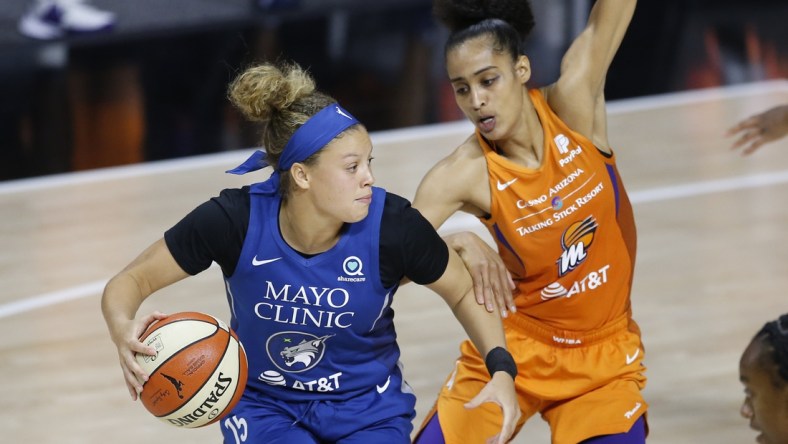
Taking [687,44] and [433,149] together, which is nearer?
[433,149]

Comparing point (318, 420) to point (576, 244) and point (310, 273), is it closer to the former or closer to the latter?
point (310, 273)

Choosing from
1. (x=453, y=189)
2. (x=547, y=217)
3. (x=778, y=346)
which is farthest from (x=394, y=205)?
(x=778, y=346)

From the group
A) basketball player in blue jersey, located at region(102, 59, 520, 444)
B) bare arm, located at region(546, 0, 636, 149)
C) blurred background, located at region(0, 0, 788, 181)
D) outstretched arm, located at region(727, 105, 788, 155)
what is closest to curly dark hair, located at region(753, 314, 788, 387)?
basketball player in blue jersey, located at region(102, 59, 520, 444)

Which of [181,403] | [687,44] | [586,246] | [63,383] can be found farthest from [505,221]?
[687,44]

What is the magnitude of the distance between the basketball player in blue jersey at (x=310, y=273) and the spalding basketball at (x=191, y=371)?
0.08 m

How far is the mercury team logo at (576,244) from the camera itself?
4199mm

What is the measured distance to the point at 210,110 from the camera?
1019cm

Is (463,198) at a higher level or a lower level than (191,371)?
higher

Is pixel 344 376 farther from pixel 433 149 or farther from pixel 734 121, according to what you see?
pixel 734 121

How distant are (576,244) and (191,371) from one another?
4.59 feet

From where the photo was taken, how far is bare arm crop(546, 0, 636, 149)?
4258 mm

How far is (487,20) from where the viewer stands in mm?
4238

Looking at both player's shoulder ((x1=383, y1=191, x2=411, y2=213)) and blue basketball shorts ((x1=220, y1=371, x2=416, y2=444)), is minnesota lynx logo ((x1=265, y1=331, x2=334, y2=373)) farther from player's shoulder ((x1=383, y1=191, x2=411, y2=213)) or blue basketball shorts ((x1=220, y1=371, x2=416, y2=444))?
player's shoulder ((x1=383, y1=191, x2=411, y2=213))

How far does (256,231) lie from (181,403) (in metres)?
0.55
